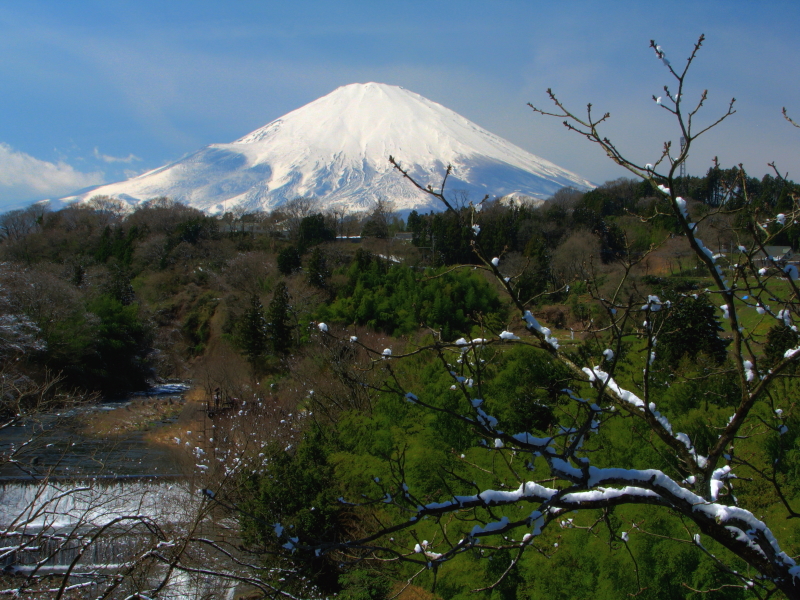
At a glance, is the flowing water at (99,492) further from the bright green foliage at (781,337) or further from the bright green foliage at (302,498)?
the bright green foliage at (781,337)

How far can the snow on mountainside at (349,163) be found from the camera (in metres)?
96.1

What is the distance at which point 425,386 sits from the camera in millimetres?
11578

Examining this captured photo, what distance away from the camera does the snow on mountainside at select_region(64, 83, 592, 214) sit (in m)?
96.1

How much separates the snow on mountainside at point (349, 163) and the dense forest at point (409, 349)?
48.5 m

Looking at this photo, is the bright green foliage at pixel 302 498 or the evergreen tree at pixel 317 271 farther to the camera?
the evergreen tree at pixel 317 271

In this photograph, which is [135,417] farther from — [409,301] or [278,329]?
[409,301]

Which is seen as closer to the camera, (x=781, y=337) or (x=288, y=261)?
(x=781, y=337)

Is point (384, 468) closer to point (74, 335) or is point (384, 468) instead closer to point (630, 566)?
point (630, 566)

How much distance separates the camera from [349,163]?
10506 cm

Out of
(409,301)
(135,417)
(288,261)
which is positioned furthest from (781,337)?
(288,261)

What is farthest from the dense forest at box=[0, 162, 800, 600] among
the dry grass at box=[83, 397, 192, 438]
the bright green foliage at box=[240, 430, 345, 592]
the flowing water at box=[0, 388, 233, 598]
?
the dry grass at box=[83, 397, 192, 438]

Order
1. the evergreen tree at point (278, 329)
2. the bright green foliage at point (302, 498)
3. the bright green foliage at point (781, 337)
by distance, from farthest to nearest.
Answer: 1. the evergreen tree at point (278, 329)
2. the bright green foliage at point (302, 498)
3. the bright green foliage at point (781, 337)

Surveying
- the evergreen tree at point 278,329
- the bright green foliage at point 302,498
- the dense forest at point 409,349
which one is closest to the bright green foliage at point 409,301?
the dense forest at point 409,349

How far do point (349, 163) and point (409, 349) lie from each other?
9558 centimetres
